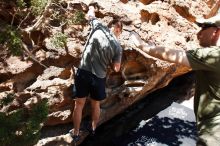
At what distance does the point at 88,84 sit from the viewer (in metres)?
5.61

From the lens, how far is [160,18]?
7.20 meters

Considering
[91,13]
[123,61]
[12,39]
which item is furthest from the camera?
[123,61]

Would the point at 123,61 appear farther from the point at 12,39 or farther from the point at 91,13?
the point at 12,39

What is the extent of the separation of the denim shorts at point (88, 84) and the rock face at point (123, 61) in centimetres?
25

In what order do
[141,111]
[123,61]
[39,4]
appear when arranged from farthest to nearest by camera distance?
1. [141,111]
2. [123,61]
3. [39,4]

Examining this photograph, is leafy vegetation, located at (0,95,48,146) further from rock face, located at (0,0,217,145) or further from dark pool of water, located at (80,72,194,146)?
dark pool of water, located at (80,72,194,146)

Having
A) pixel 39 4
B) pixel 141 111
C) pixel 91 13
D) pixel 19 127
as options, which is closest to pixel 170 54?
pixel 39 4

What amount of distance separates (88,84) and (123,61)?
1.02 metres

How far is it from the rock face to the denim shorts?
0.81ft

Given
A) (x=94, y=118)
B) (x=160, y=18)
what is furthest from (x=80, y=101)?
(x=160, y=18)

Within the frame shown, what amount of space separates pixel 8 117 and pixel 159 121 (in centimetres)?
454

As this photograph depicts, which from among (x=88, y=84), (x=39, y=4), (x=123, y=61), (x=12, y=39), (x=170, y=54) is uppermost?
(x=39, y=4)

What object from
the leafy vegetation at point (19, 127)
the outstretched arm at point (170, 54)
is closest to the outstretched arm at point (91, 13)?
the outstretched arm at point (170, 54)

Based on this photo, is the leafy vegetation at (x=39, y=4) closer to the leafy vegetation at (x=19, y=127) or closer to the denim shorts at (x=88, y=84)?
the leafy vegetation at (x=19, y=127)
